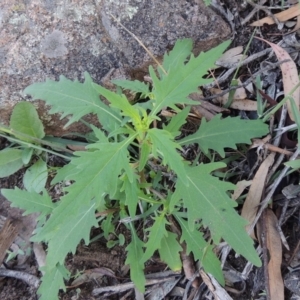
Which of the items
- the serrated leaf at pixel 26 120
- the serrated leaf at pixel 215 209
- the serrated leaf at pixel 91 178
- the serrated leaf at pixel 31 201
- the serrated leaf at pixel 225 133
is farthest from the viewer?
the serrated leaf at pixel 26 120

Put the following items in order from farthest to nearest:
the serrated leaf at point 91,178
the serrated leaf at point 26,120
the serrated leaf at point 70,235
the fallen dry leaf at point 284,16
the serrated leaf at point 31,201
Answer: the fallen dry leaf at point 284,16
the serrated leaf at point 26,120
the serrated leaf at point 31,201
the serrated leaf at point 70,235
the serrated leaf at point 91,178

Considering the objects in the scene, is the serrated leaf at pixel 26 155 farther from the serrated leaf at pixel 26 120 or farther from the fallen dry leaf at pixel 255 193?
the fallen dry leaf at pixel 255 193

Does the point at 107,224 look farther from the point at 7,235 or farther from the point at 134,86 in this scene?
the point at 134,86

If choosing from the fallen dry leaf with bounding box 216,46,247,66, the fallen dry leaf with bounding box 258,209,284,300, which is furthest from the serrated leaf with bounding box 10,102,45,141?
the fallen dry leaf with bounding box 258,209,284,300

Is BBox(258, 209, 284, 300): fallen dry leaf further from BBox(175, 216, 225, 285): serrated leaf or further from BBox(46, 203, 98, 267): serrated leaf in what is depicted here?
BBox(46, 203, 98, 267): serrated leaf

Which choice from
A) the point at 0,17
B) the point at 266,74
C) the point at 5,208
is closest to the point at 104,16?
the point at 0,17

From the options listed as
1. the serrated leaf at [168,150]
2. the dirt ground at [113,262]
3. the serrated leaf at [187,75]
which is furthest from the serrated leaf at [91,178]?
the dirt ground at [113,262]
